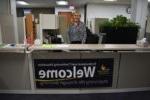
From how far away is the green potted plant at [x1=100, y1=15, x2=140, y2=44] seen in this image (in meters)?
3.32

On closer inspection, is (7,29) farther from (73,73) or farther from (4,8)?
(73,73)

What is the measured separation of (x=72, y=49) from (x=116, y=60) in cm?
79

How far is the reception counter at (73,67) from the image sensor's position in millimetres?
2635

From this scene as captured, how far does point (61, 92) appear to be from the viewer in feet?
9.22

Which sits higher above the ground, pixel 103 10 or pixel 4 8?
pixel 103 10

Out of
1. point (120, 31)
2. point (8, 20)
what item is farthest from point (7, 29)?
point (120, 31)

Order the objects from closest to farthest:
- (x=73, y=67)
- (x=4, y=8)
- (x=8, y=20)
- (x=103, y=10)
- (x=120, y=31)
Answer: (x=73, y=67), (x=120, y=31), (x=8, y=20), (x=4, y=8), (x=103, y=10)

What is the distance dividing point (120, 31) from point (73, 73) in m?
1.37

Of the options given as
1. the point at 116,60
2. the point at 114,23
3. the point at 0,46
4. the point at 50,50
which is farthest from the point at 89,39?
the point at 0,46

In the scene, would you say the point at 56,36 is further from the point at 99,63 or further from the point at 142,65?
the point at 142,65

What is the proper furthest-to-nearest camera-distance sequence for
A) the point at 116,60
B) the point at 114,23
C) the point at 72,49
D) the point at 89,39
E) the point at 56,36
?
1. the point at 56,36
2. the point at 89,39
3. the point at 114,23
4. the point at 116,60
5. the point at 72,49

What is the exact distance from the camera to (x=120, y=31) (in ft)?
10.9

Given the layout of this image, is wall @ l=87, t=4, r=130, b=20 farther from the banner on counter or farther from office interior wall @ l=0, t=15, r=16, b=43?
the banner on counter

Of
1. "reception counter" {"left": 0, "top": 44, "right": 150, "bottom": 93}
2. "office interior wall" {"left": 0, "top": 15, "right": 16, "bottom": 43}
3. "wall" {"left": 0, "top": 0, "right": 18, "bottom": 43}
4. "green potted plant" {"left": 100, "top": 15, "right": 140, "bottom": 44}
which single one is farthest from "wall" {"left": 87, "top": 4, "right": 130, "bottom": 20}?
"reception counter" {"left": 0, "top": 44, "right": 150, "bottom": 93}
